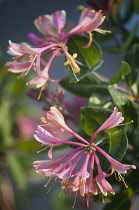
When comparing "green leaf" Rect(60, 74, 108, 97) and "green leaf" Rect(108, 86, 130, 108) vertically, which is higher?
"green leaf" Rect(60, 74, 108, 97)

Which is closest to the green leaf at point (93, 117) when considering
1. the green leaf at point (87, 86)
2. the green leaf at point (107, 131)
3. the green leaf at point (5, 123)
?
the green leaf at point (107, 131)

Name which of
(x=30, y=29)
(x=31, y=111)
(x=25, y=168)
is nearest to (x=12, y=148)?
(x=25, y=168)

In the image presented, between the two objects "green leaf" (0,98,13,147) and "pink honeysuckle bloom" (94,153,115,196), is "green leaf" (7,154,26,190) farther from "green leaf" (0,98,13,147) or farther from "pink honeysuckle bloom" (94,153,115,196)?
"pink honeysuckle bloom" (94,153,115,196)

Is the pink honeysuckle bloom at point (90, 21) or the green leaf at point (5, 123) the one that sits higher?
the green leaf at point (5, 123)

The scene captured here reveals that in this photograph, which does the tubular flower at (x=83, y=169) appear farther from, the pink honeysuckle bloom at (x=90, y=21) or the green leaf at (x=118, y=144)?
the pink honeysuckle bloom at (x=90, y=21)

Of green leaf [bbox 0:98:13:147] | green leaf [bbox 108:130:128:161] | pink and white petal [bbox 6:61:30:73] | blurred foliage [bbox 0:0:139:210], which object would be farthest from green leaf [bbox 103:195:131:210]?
green leaf [bbox 0:98:13:147]

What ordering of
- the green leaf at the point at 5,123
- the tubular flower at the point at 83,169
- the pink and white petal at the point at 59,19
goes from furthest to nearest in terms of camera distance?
the green leaf at the point at 5,123 < the pink and white petal at the point at 59,19 < the tubular flower at the point at 83,169
